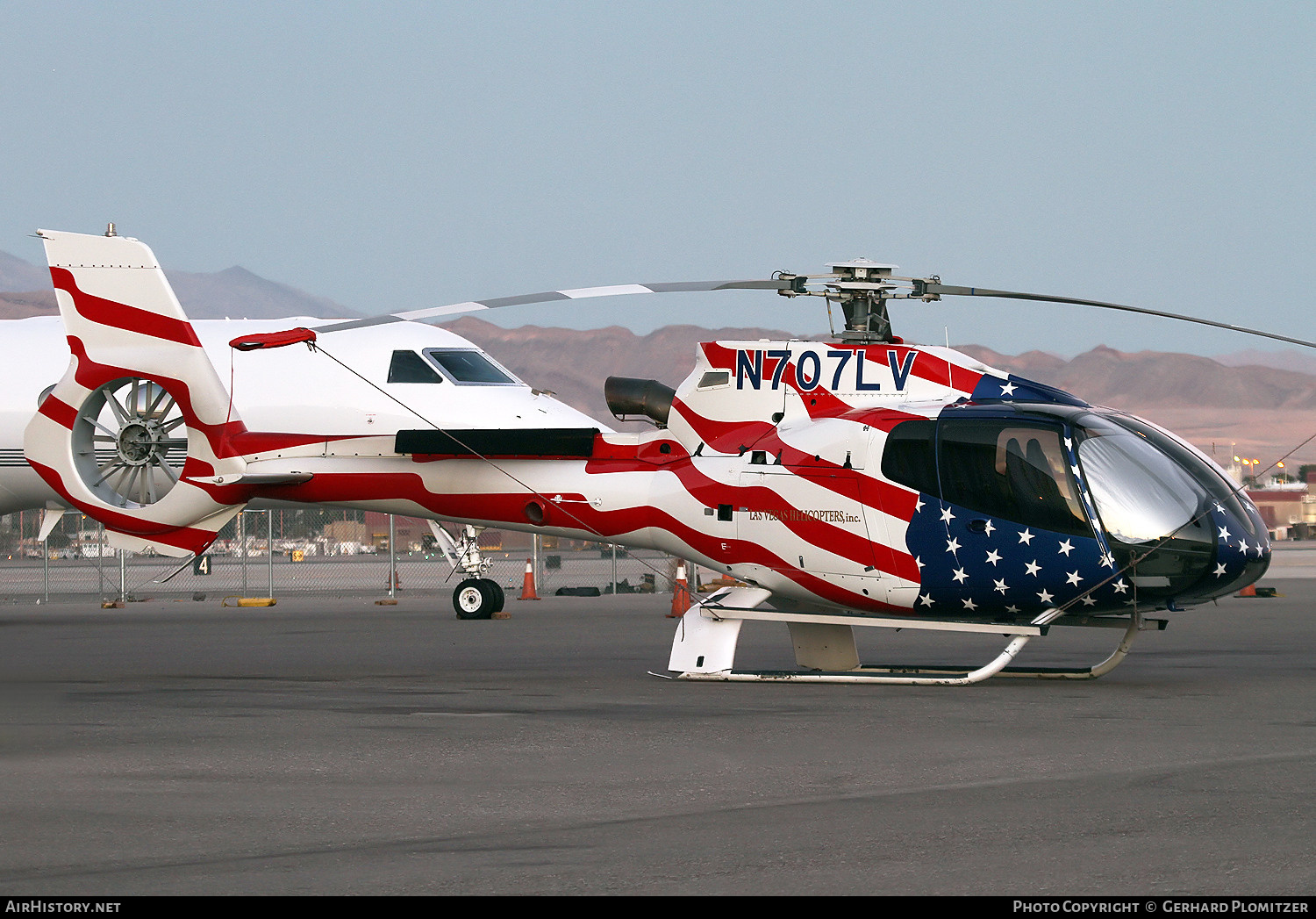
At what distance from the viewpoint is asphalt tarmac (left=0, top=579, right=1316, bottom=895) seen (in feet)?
20.1

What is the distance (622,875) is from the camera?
19.9 feet

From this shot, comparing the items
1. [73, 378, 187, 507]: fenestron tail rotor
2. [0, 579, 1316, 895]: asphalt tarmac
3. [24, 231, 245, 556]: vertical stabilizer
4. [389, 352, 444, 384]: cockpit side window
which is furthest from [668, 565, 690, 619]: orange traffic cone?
[24, 231, 245, 556]: vertical stabilizer

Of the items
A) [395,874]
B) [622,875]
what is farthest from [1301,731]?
[395,874]

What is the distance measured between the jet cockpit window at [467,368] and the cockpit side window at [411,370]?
153 mm

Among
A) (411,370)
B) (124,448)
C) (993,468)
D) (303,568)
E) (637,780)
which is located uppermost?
(411,370)

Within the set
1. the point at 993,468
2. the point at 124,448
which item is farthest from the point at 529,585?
the point at 993,468

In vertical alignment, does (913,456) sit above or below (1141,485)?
above

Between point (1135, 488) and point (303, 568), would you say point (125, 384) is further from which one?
point (303, 568)

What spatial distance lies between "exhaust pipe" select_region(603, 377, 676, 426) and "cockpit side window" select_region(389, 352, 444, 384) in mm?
7444

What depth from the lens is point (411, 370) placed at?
23312 millimetres

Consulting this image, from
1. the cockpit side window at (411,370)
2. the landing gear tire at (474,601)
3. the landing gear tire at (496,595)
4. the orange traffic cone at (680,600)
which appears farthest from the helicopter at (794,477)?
the orange traffic cone at (680,600)

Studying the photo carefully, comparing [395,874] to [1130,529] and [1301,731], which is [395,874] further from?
[1130,529]

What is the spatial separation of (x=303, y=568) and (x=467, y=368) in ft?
111

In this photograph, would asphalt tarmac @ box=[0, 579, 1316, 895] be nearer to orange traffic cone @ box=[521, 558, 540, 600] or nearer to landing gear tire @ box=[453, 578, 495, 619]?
landing gear tire @ box=[453, 578, 495, 619]
